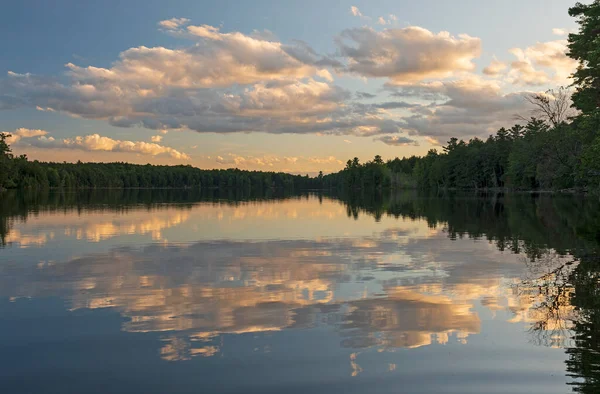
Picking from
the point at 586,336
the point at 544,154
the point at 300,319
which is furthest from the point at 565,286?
the point at 544,154

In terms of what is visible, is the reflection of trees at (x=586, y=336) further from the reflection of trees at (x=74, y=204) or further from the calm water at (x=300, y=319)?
the reflection of trees at (x=74, y=204)

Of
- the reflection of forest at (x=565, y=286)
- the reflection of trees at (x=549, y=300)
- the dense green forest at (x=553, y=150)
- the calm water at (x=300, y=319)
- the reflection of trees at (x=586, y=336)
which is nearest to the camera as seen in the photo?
the reflection of trees at (x=586, y=336)

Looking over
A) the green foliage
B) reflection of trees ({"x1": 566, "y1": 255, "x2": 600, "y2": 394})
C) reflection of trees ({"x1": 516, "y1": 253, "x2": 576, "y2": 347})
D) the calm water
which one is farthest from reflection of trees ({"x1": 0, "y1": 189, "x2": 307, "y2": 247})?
the green foliage

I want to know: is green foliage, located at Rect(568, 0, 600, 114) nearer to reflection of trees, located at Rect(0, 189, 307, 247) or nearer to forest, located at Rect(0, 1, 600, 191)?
forest, located at Rect(0, 1, 600, 191)

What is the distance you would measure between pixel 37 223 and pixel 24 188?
168 metres

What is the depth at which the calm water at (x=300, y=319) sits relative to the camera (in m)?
9.15

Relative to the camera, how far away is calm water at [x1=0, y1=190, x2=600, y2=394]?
9.15m

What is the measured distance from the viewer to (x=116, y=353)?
10.3 meters

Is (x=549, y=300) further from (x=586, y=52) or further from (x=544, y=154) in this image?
(x=544, y=154)


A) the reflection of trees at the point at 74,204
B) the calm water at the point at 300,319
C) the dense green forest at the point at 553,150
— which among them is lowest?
the calm water at the point at 300,319

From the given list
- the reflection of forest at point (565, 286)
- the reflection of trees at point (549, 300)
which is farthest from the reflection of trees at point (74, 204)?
the reflection of forest at point (565, 286)

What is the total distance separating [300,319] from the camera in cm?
→ 1285

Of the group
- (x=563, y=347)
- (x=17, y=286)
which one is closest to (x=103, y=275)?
(x=17, y=286)

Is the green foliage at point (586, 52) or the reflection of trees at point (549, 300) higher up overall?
the green foliage at point (586, 52)
